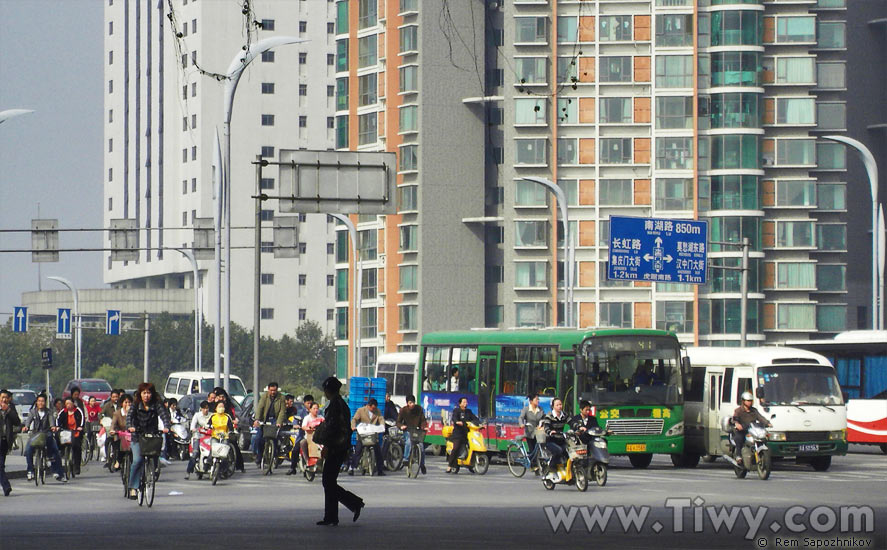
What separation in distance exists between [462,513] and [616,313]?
7056 centimetres

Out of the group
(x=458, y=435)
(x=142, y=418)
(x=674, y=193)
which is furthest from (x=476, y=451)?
(x=674, y=193)

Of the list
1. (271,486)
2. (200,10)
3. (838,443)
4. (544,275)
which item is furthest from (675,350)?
(200,10)

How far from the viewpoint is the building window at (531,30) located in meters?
93.8

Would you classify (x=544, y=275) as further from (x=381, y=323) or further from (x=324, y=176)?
(x=324, y=176)

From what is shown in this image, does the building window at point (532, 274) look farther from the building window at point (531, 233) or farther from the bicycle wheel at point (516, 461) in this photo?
the bicycle wheel at point (516, 461)

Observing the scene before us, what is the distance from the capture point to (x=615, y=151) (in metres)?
93.1

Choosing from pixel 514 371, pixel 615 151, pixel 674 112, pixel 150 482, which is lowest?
pixel 150 482

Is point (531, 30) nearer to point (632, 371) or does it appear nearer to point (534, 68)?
point (534, 68)

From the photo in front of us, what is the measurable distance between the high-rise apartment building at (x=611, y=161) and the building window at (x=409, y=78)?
13 cm

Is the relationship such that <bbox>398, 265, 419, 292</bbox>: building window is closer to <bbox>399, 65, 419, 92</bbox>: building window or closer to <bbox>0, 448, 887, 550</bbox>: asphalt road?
<bbox>399, 65, 419, 92</bbox>: building window

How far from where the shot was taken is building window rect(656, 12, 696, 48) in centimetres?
9156

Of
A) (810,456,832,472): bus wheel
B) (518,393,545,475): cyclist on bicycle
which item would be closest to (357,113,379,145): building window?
(810,456,832,472): bus wheel

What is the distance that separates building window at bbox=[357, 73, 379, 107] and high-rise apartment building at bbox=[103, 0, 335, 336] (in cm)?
4782

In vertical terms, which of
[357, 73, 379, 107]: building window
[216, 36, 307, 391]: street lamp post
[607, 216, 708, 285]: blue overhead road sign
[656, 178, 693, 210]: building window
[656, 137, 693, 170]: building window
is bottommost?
[607, 216, 708, 285]: blue overhead road sign
